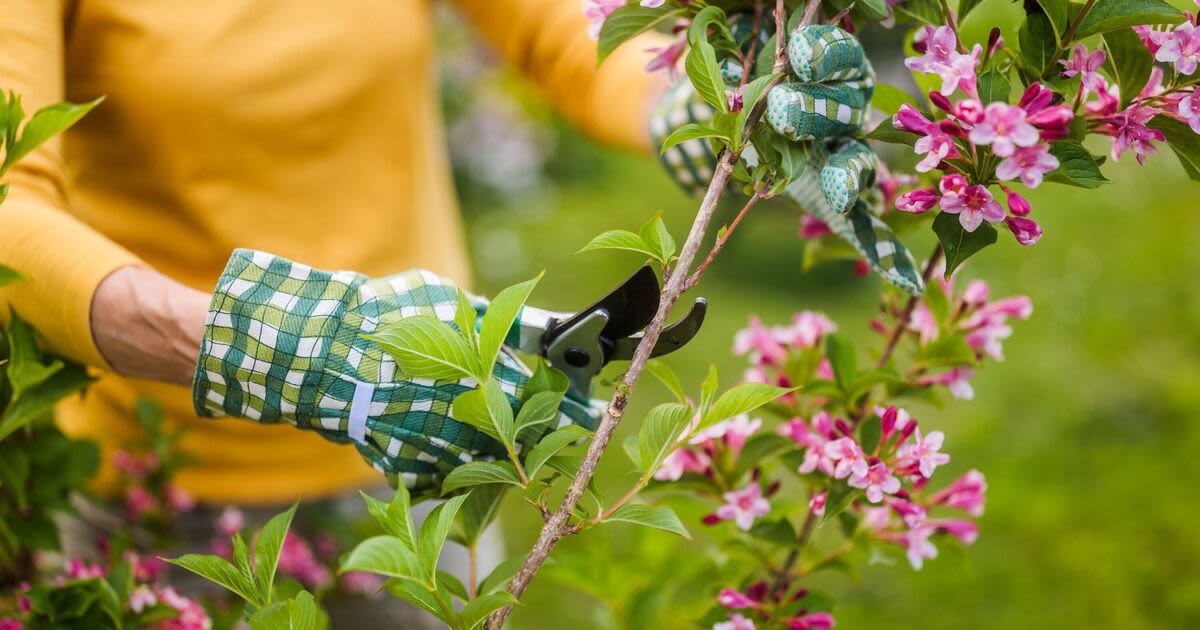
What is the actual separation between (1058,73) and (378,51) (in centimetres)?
112

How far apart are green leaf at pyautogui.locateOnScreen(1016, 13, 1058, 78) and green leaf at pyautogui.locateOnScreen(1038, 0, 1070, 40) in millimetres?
17

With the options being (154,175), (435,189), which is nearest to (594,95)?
(435,189)

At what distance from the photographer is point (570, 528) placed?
0.96 m

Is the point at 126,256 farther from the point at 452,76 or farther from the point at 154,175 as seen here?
the point at 452,76

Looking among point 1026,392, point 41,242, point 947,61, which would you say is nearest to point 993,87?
point 947,61

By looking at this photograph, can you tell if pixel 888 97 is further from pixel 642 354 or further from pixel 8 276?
pixel 8 276

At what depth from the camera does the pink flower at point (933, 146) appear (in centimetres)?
90

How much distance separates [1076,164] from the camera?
90cm

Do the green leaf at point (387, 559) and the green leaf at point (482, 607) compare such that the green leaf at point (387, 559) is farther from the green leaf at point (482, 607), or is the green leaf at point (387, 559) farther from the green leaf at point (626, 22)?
the green leaf at point (626, 22)

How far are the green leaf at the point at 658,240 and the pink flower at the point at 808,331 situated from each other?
0.41 meters

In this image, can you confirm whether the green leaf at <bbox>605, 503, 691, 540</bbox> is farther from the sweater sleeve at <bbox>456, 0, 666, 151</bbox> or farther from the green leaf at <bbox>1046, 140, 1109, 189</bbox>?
the sweater sleeve at <bbox>456, 0, 666, 151</bbox>

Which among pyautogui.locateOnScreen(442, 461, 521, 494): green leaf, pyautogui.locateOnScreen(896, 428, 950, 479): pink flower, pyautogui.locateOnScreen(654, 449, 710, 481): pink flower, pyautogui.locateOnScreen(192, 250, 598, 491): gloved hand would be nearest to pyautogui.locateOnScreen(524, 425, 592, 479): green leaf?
pyautogui.locateOnScreen(442, 461, 521, 494): green leaf

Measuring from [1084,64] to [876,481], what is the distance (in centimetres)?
44

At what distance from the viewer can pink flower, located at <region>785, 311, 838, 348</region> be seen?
1.29 metres
